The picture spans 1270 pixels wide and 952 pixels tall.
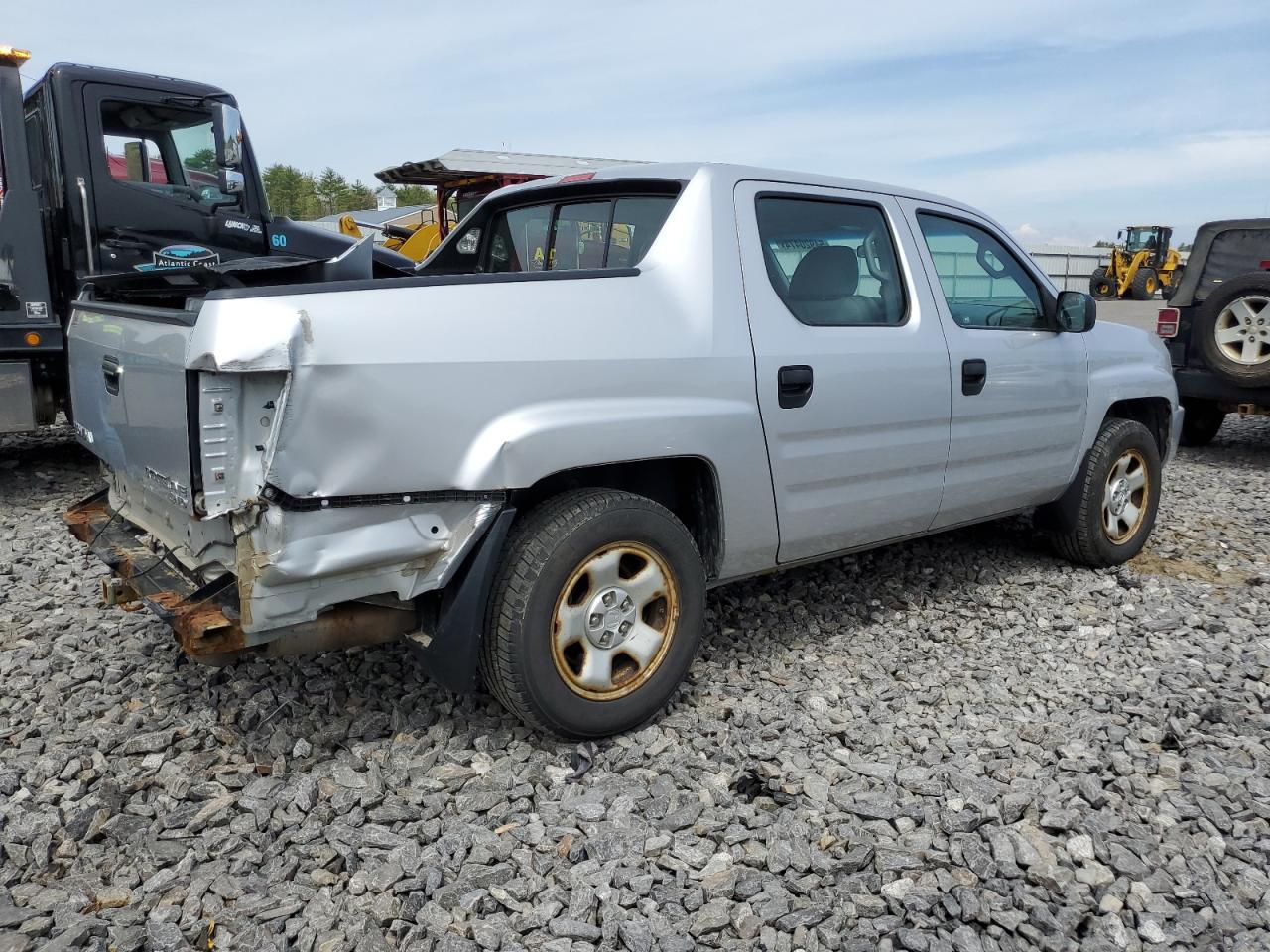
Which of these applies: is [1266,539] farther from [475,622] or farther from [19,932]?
[19,932]

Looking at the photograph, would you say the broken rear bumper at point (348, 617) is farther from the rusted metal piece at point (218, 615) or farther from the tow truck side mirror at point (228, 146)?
the tow truck side mirror at point (228, 146)

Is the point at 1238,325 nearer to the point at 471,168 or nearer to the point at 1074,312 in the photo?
the point at 1074,312

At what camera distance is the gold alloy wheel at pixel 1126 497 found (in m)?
5.21

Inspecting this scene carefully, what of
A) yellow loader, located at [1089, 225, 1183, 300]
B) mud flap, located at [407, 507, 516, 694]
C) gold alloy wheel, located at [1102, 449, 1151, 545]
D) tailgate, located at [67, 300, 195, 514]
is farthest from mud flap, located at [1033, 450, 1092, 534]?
yellow loader, located at [1089, 225, 1183, 300]

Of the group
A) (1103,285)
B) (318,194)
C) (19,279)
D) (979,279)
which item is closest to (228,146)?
(19,279)

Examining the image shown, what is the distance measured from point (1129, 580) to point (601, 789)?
3289 millimetres

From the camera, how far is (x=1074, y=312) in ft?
15.2

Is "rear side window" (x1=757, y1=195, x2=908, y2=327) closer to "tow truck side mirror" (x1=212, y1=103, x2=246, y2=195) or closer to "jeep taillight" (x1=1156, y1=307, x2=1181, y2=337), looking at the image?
"tow truck side mirror" (x1=212, y1=103, x2=246, y2=195)

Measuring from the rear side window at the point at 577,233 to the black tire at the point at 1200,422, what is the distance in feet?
22.9

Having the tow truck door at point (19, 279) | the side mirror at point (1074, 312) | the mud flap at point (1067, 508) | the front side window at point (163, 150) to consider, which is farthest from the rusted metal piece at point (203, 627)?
the front side window at point (163, 150)

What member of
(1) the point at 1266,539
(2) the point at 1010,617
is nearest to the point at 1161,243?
(1) the point at 1266,539

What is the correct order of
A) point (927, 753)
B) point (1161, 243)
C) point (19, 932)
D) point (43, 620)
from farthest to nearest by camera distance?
point (1161, 243) → point (43, 620) → point (927, 753) → point (19, 932)

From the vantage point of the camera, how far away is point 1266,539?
19.5 feet

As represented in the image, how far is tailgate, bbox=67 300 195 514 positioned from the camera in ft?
9.04
